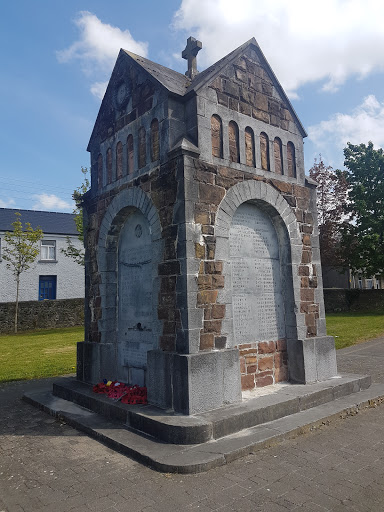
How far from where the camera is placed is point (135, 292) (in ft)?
23.8

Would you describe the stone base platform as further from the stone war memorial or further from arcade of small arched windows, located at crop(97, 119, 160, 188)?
arcade of small arched windows, located at crop(97, 119, 160, 188)

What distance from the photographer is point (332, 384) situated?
682 centimetres

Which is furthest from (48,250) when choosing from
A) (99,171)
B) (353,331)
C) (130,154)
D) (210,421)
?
(210,421)

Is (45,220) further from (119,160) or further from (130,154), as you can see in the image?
(130,154)

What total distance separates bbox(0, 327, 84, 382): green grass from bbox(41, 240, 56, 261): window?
13416 mm

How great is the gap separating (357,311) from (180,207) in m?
25.8

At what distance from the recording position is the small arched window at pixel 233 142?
6.80 meters

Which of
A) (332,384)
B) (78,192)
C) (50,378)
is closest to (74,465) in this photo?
(332,384)

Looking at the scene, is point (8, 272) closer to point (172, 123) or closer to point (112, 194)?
point (112, 194)

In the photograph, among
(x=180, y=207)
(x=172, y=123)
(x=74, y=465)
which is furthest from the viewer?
(x=172, y=123)

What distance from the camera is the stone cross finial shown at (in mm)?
8172

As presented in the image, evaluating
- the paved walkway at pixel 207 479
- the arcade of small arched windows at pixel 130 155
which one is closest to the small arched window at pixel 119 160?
the arcade of small arched windows at pixel 130 155

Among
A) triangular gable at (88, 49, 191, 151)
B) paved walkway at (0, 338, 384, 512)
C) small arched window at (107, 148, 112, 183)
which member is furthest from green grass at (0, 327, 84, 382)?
triangular gable at (88, 49, 191, 151)

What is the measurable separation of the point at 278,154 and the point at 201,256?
3057 mm
